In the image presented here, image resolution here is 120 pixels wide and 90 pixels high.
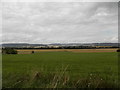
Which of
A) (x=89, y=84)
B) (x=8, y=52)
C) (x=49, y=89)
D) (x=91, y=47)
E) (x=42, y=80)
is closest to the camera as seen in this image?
(x=49, y=89)

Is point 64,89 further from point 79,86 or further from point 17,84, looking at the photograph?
point 17,84

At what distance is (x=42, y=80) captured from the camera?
24.7 ft

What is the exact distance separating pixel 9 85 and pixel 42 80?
141 cm

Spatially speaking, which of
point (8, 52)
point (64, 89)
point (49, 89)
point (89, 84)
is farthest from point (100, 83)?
point (8, 52)

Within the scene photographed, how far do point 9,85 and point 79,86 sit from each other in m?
2.87

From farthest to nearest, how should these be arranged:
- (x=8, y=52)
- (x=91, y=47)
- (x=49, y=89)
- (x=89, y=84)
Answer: (x=91, y=47)
(x=8, y=52)
(x=89, y=84)
(x=49, y=89)

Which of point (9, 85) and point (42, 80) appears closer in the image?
point (9, 85)

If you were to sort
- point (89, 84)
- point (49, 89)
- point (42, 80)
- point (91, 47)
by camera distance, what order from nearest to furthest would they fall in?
point (49, 89) < point (89, 84) < point (42, 80) < point (91, 47)

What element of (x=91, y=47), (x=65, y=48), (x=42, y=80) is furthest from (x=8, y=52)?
(x=42, y=80)

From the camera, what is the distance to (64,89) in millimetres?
6352

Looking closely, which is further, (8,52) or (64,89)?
(8,52)

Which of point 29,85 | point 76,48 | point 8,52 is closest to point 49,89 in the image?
point 29,85

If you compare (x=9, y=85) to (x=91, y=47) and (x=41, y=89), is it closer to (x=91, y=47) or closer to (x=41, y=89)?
(x=41, y=89)

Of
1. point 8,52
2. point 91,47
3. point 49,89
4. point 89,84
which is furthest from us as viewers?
point 91,47
